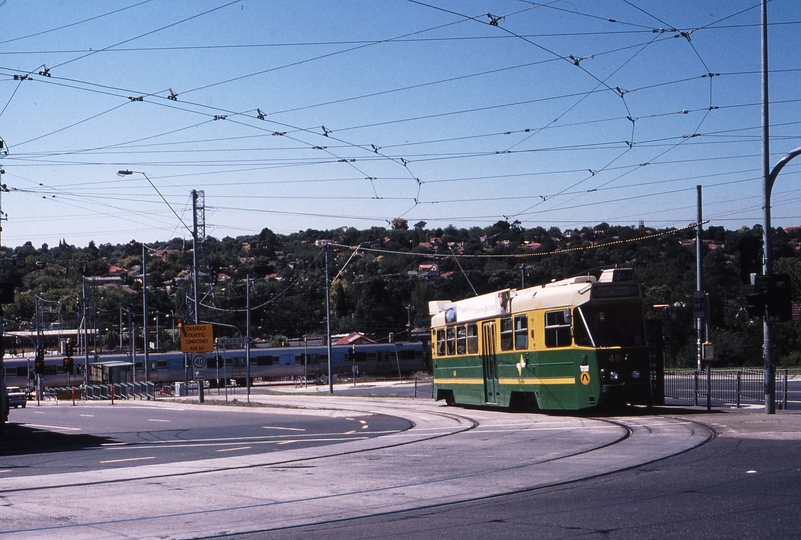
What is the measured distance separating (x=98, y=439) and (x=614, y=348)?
40.1ft

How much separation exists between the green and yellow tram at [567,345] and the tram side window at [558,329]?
2cm

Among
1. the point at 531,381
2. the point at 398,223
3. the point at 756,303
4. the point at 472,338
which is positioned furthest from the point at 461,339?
the point at 398,223

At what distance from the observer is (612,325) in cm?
2073

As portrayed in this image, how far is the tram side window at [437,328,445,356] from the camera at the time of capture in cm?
2803

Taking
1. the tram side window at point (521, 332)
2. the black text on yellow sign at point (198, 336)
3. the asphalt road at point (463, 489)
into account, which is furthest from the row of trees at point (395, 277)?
the asphalt road at point (463, 489)

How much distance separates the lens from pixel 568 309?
20.9m

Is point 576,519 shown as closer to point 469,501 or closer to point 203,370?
point 469,501

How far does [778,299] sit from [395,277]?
79954mm

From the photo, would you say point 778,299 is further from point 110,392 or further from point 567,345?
point 110,392

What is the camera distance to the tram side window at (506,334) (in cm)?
2333

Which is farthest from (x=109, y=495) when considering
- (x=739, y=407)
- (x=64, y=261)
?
(x=64, y=261)

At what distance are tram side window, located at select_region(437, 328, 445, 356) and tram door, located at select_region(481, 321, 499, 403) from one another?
10.5ft

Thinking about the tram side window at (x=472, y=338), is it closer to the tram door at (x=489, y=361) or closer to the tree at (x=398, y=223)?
the tram door at (x=489, y=361)

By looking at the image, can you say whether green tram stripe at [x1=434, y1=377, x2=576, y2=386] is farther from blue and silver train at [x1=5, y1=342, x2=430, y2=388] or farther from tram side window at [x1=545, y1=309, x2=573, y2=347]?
blue and silver train at [x1=5, y1=342, x2=430, y2=388]
